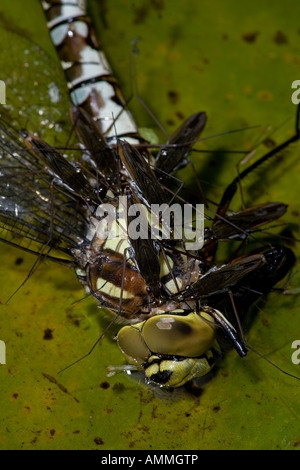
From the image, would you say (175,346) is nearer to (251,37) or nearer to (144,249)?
(144,249)

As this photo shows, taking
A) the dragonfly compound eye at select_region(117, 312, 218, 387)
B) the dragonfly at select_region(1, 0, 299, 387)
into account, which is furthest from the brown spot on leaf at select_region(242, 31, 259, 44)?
the dragonfly compound eye at select_region(117, 312, 218, 387)

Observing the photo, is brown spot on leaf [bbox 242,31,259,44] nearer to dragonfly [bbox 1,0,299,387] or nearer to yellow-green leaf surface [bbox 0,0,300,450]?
yellow-green leaf surface [bbox 0,0,300,450]

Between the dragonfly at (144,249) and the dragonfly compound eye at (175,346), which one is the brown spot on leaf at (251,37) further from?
the dragonfly compound eye at (175,346)

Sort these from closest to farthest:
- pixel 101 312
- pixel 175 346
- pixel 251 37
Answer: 1. pixel 175 346
2. pixel 101 312
3. pixel 251 37

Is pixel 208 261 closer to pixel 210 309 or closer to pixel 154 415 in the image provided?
pixel 210 309

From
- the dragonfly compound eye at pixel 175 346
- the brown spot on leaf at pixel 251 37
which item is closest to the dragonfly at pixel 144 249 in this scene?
the dragonfly compound eye at pixel 175 346

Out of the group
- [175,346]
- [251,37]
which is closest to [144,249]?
[175,346]
